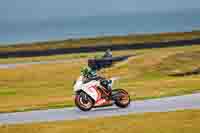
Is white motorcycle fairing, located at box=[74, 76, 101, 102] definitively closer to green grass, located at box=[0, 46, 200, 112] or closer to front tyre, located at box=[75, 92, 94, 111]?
front tyre, located at box=[75, 92, 94, 111]

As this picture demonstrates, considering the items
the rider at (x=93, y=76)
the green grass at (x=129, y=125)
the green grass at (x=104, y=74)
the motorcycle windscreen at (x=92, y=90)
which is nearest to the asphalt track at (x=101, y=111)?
the motorcycle windscreen at (x=92, y=90)

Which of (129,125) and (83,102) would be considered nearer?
(129,125)

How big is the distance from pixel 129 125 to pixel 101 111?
147 inches

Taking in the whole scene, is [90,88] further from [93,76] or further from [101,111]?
[101,111]

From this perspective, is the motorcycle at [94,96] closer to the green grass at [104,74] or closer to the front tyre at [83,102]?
the front tyre at [83,102]

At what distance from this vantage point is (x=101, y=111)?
76.4ft

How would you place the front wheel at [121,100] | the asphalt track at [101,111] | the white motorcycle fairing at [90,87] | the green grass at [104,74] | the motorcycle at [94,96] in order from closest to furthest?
the asphalt track at [101,111] < the white motorcycle fairing at [90,87] < the motorcycle at [94,96] < the front wheel at [121,100] < the green grass at [104,74]

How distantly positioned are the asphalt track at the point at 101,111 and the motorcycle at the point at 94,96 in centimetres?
25

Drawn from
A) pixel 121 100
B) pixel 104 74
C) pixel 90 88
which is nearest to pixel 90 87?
pixel 90 88

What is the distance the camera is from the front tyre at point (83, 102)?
923 inches

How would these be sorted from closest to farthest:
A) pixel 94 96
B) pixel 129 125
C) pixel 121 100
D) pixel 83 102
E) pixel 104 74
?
1. pixel 129 125
2. pixel 94 96
3. pixel 83 102
4. pixel 121 100
5. pixel 104 74

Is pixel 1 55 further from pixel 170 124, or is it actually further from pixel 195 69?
pixel 170 124

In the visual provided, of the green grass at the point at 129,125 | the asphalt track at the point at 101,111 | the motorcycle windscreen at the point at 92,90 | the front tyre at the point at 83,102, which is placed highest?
the motorcycle windscreen at the point at 92,90

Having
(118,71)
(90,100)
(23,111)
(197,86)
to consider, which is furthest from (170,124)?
(118,71)
